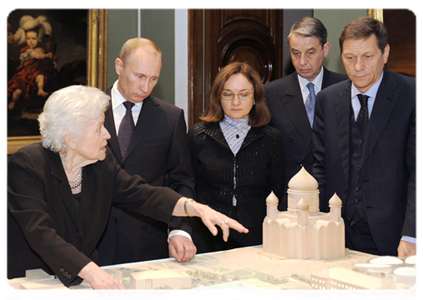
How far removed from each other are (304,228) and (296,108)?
4.55 ft

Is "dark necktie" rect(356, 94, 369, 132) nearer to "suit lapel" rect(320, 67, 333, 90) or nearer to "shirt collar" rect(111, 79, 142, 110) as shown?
"suit lapel" rect(320, 67, 333, 90)

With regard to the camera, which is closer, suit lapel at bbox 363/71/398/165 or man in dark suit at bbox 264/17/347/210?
suit lapel at bbox 363/71/398/165

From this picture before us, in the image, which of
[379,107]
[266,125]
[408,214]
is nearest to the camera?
[408,214]

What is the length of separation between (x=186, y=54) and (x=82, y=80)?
1.36 metres

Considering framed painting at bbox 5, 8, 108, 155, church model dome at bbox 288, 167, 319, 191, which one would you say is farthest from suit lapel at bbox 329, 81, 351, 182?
framed painting at bbox 5, 8, 108, 155

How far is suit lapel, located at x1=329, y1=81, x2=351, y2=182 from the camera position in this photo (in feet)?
10.7

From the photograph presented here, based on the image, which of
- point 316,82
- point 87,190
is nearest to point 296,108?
point 316,82

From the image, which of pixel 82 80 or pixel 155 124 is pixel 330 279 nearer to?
pixel 155 124

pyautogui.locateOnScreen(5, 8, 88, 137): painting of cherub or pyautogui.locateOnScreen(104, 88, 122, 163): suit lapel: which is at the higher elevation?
pyautogui.locateOnScreen(5, 8, 88, 137): painting of cherub

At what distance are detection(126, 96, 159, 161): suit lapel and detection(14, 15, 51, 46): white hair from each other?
8.30ft

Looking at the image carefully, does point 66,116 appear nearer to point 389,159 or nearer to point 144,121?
point 144,121

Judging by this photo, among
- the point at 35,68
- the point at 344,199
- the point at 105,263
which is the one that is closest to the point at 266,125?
the point at 344,199

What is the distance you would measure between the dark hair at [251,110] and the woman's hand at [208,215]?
1.10 metres

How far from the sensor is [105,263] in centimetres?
323
